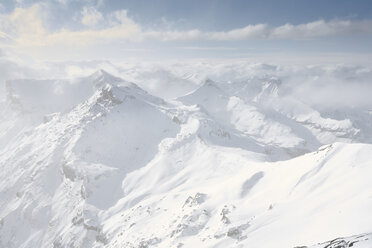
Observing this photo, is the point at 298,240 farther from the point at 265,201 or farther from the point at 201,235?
the point at 201,235

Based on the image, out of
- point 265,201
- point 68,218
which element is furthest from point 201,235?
point 68,218

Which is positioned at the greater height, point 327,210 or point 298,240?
point 327,210

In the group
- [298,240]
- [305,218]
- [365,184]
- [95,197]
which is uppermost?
[95,197]

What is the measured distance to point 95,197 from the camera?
162 metres

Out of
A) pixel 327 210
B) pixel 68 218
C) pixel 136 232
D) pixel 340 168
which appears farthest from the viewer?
pixel 68 218

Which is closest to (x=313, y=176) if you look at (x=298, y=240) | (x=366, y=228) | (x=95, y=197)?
(x=298, y=240)

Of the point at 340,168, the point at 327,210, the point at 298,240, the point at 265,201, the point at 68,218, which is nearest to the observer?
the point at 298,240

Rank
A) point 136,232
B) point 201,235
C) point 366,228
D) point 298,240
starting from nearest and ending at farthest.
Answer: point 366,228
point 298,240
point 201,235
point 136,232

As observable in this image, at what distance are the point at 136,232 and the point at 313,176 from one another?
72.5 m

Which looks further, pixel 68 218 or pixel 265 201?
pixel 68 218

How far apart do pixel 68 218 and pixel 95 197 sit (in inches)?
714

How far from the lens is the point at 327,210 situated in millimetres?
62000

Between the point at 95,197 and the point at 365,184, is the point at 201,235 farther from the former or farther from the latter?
the point at 95,197

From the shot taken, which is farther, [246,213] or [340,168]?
[246,213]
